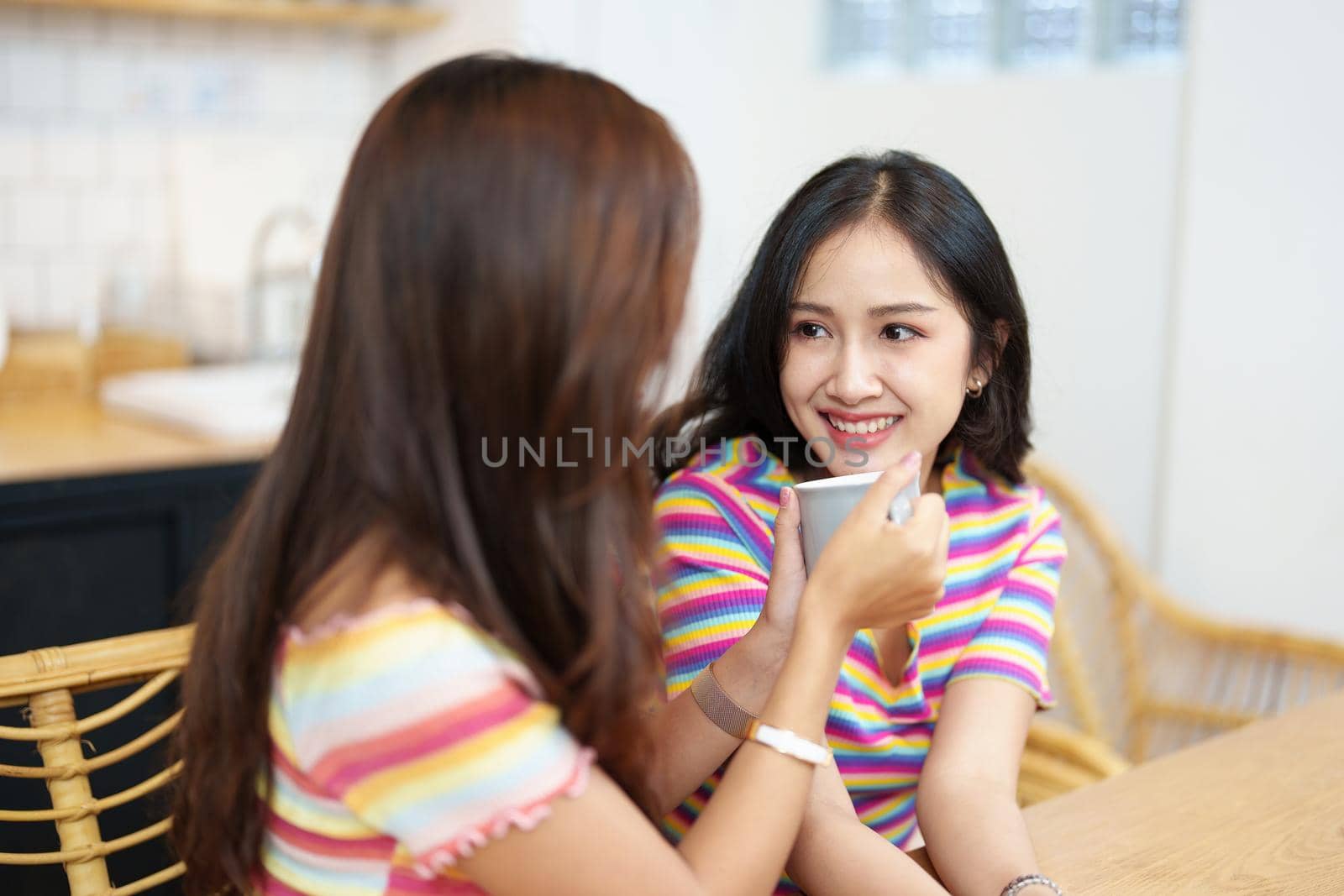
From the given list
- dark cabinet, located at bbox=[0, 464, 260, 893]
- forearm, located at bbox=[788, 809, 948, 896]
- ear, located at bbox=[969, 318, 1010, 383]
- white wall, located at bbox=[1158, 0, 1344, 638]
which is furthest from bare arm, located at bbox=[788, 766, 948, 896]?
white wall, located at bbox=[1158, 0, 1344, 638]

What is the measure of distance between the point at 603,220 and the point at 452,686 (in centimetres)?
27

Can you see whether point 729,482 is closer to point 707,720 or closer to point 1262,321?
point 707,720

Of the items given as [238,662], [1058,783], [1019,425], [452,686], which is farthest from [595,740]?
[1058,783]

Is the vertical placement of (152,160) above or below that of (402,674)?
above

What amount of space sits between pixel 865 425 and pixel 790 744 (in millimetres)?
454

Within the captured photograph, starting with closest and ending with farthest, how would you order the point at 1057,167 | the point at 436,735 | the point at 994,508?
the point at 436,735, the point at 994,508, the point at 1057,167

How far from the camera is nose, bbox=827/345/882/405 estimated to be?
1.21 meters

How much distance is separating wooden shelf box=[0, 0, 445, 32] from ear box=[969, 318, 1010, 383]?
6.42 feet

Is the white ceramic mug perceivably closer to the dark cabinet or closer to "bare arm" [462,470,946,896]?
"bare arm" [462,470,946,896]

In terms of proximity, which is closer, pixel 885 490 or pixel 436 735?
pixel 436 735

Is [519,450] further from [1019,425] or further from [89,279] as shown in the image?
[89,279]

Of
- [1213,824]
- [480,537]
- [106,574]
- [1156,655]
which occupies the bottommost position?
[1156,655]

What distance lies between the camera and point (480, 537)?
0.81 meters

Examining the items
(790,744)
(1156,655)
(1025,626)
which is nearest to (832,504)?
(790,744)
